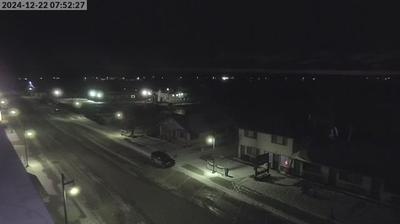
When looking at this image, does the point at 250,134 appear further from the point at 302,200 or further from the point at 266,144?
the point at 302,200

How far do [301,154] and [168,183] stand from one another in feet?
41.4

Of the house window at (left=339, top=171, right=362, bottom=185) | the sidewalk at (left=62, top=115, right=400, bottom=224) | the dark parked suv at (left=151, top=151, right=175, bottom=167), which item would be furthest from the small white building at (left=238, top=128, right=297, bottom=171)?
the dark parked suv at (left=151, top=151, right=175, bottom=167)

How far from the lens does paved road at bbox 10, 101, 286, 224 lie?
76.5 feet

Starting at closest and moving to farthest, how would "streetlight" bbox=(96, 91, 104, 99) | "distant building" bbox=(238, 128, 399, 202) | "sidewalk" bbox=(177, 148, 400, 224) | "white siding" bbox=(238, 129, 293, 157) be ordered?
1. "sidewalk" bbox=(177, 148, 400, 224)
2. "distant building" bbox=(238, 128, 399, 202)
3. "white siding" bbox=(238, 129, 293, 157)
4. "streetlight" bbox=(96, 91, 104, 99)

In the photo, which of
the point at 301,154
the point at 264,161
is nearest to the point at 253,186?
the point at 264,161

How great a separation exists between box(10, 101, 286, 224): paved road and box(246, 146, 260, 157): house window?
8310 mm

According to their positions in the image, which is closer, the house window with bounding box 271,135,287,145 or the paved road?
the paved road

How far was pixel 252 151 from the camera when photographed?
118ft

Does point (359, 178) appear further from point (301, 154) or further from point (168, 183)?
point (168, 183)

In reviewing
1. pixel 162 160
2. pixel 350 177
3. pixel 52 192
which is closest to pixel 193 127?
pixel 162 160

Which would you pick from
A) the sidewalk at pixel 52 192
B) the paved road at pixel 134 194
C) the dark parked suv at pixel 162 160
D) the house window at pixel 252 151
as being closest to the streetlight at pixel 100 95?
the paved road at pixel 134 194

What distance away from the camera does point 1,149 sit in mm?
18359

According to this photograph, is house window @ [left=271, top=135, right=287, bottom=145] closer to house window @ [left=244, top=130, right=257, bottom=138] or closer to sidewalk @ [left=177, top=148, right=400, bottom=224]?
house window @ [left=244, top=130, right=257, bottom=138]

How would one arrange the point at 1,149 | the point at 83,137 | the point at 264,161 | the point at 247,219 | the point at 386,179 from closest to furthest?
the point at 1,149 < the point at 247,219 < the point at 386,179 < the point at 264,161 < the point at 83,137
